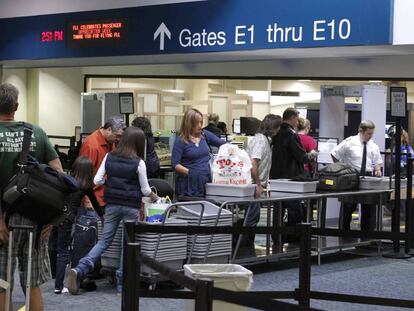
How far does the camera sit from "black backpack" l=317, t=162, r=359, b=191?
8688 mm

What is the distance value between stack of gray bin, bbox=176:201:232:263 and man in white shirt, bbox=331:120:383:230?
2.81 metres

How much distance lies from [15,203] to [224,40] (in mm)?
5933

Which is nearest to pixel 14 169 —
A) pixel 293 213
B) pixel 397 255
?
pixel 293 213

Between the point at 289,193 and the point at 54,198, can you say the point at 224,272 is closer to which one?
the point at 54,198

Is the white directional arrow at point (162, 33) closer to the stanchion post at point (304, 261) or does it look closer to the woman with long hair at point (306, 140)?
the woman with long hair at point (306, 140)

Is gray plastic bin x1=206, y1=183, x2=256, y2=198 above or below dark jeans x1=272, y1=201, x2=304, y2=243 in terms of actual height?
above

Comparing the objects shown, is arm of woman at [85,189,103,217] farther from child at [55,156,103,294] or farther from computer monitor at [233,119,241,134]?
computer monitor at [233,119,241,134]

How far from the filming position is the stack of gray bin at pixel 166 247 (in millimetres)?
6621

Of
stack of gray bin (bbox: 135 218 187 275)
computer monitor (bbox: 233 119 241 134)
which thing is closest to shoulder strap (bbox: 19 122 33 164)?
stack of gray bin (bbox: 135 218 187 275)

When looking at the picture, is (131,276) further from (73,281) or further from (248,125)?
(248,125)

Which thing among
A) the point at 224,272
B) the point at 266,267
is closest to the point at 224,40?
the point at 266,267

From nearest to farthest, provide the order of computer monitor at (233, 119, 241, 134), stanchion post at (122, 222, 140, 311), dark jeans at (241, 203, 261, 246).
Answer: stanchion post at (122, 222, 140, 311) → dark jeans at (241, 203, 261, 246) → computer monitor at (233, 119, 241, 134)

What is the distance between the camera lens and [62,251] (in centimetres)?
657

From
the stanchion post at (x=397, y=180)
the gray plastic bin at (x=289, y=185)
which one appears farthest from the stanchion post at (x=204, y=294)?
the stanchion post at (x=397, y=180)
